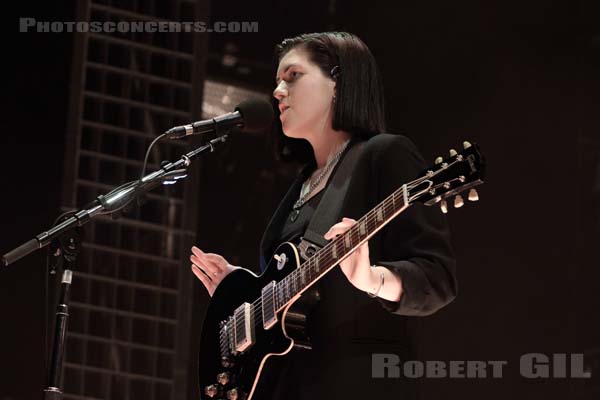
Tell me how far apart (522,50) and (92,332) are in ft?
6.63

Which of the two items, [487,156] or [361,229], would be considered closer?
[361,229]

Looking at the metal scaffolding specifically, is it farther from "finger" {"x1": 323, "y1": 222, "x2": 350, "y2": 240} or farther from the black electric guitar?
"finger" {"x1": 323, "y1": 222, "x2": 350, "y2": 240}

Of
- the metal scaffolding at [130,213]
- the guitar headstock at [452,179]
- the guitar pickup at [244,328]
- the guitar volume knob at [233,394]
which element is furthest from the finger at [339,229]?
the metal scaffolding at [130,213]

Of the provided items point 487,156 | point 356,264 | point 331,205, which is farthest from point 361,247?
point 487,156

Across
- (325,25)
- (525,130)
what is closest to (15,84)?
(325,25)

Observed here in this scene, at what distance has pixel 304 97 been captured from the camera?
2688mm

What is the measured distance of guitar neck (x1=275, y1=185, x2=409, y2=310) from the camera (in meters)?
2.15

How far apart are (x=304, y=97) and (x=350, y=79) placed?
5.4 inches

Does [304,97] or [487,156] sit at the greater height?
[487,156]

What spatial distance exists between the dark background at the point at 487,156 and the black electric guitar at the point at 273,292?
1.20m

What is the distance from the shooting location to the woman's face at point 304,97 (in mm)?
2684

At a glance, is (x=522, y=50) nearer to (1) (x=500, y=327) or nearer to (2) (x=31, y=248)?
(1) (x=500, y=327)

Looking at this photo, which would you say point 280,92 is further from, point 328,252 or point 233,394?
point 233,394

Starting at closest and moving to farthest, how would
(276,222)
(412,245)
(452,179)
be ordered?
1. (452,179)
2. (412,245)
3. (276,222)
